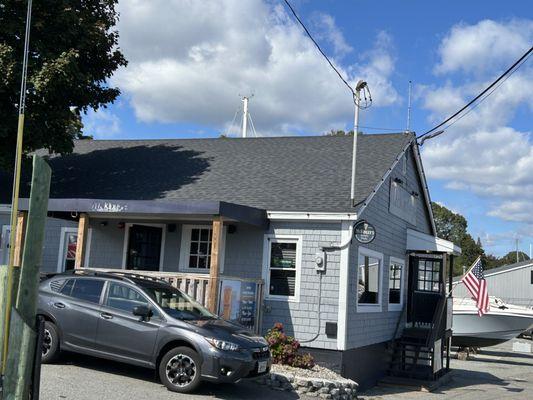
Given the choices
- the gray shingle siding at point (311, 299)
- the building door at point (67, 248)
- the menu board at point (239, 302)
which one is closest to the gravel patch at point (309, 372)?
the gray shingle siding at point (311, 299)

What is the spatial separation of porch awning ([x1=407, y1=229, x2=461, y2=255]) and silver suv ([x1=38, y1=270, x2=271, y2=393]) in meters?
9.02

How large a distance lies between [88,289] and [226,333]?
2626 millimetres

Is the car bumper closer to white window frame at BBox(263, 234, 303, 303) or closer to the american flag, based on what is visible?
white window frame at BBox(263, 234, 303, 303)

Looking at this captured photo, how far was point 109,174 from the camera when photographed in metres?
17.6

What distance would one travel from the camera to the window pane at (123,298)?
10.1 metres

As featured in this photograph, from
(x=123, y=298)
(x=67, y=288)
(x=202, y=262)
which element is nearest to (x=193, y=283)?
(x=202, y=262)

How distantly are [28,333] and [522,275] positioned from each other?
49.7 m

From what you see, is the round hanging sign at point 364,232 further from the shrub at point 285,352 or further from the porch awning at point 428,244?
the porch awning at point 428,244

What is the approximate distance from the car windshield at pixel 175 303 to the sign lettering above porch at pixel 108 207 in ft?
9.50

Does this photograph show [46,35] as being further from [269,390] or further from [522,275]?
[522,275]

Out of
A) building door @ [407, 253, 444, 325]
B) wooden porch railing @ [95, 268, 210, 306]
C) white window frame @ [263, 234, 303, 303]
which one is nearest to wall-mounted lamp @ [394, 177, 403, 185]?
building door @ [407, 253, 444, 325]

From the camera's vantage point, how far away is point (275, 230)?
1401 centimetres

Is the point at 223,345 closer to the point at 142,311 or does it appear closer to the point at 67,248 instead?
the point at 142,311

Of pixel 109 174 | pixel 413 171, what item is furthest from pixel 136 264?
pixel 413 171
